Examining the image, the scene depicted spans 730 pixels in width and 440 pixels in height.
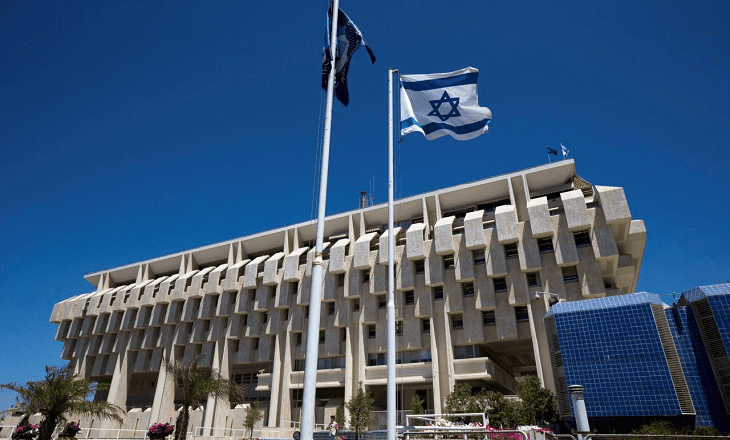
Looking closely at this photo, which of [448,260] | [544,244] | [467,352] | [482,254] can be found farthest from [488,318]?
[544,244]

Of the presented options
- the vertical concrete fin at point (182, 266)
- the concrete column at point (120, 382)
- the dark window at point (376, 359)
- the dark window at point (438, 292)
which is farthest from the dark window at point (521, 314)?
the concrete column at point (120, 382)

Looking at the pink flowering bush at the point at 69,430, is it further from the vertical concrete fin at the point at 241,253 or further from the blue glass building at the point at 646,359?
the vertical concrete fin at the point at 241,253

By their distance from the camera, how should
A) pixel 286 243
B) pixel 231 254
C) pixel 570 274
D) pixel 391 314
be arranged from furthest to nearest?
pixel 231 254
pixel 286 243
pixel 570 274
pixel 391 314

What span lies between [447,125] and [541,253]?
26.6 metres

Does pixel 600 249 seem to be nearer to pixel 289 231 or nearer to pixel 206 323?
pixel 289 231

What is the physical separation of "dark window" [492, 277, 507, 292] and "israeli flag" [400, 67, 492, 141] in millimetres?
26525

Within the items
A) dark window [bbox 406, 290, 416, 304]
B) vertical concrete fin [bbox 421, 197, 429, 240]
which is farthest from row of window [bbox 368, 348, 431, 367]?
vertical concrete fin [bbox 421, 197, 429, 240]

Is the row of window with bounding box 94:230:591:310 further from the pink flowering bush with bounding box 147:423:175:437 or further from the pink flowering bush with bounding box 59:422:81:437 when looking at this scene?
the pink flowering bush with bounding box 59:422:81:437

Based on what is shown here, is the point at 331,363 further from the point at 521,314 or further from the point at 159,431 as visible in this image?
the point at 159,431

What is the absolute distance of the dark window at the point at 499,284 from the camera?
131ft

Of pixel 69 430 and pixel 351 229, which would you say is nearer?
pixel 69 430

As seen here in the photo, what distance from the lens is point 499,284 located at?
132 feet

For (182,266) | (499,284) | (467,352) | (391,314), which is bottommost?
(391,314)

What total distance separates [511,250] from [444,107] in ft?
90.4
